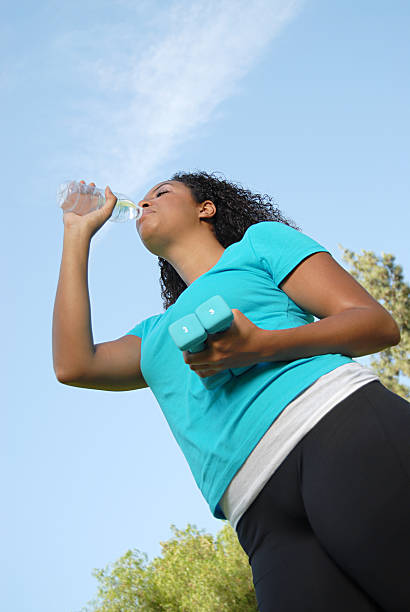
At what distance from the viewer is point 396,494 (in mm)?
1009

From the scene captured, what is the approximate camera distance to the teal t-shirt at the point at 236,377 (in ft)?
3.89

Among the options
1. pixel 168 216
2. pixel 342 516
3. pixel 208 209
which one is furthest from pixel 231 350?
pixel 208 209

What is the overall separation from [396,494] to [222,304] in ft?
1.48

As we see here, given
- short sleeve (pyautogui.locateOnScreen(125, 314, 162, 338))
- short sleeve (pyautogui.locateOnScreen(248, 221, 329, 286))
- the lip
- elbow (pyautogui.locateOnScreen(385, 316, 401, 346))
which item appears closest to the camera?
elbow (pyautogui.locateOnScreen(385, 316, 401, 346))

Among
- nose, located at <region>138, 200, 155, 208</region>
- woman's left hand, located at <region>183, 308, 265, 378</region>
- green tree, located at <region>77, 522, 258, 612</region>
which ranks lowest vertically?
green tree, located at <region>77, 522, 258, 612</region>

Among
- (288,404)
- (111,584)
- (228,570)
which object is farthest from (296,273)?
(111,584)

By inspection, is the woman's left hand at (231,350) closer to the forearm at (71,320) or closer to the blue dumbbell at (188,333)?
the blue dumbbell at (188,333)

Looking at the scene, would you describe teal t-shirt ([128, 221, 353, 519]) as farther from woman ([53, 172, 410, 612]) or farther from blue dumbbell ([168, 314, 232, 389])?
blue dumbbell ([168, 314, 232, 389])

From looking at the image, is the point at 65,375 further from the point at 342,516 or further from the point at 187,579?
the point at 187,579

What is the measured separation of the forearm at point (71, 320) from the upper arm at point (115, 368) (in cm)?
3

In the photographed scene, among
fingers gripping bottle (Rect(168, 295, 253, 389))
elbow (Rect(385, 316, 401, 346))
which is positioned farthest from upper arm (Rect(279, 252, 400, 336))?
fingers gripping bottle (Rect(168, 295, 253, 389))

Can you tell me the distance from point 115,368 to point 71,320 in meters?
0.19

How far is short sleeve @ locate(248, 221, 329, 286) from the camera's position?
1.40 meters

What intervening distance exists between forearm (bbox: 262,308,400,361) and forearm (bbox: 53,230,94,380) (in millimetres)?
522
